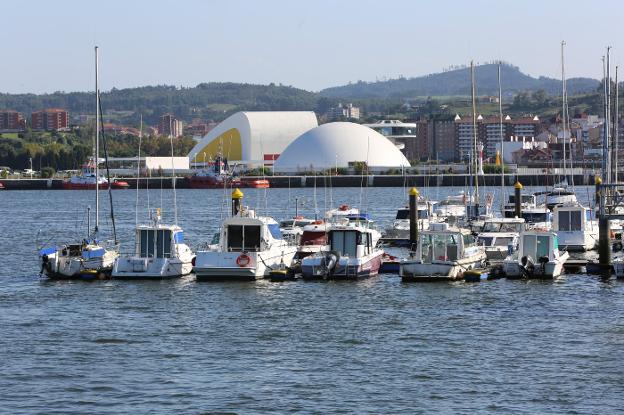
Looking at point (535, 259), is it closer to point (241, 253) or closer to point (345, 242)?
point (345, 242)

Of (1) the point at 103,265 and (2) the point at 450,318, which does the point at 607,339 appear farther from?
(1) the point at 103,265

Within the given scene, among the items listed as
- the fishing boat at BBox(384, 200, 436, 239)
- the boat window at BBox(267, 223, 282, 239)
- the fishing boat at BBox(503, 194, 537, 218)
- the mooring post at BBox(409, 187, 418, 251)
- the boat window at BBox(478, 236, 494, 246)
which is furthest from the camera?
the fishing boat at BBox(503, 194, 537, 218)

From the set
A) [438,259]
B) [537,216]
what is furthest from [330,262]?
[537,216]

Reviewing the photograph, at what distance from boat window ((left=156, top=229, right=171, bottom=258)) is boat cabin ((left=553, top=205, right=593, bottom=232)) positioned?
1452cm

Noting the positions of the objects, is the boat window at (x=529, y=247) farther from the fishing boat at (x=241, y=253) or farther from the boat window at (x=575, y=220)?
the boat window at (x=575, y=220)

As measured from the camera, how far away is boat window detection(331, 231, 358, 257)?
3547cm

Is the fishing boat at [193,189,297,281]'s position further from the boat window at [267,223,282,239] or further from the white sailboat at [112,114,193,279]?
the white sailboat at [112,114,193,279]

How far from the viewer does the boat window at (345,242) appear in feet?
116

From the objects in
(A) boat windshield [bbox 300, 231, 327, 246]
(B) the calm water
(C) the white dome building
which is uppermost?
(C) the white dome building

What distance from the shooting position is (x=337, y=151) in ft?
515

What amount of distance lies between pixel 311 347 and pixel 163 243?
11601 millimetres

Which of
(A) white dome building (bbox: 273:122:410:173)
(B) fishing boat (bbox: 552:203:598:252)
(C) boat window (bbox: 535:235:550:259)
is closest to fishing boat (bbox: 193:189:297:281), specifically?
(C) boat window (bbox: 535:235:550:259)

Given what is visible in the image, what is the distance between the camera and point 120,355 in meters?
24.2

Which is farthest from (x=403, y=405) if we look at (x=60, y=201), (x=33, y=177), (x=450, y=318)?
(x=33, y=177)
